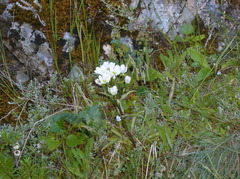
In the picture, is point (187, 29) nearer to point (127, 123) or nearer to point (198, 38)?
point (198, 38)

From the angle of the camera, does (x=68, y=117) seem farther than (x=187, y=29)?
No

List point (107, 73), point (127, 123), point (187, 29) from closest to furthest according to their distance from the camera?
point (107, 73)
point (127, 123)
point (187, 29)

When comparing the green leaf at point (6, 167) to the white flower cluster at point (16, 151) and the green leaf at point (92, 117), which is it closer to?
the white flower cluster at point (16, 151)

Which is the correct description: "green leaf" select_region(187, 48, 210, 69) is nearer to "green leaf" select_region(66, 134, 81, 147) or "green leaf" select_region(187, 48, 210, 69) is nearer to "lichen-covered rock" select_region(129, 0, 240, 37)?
"lichen-covered rock" select_region(129, 0, 240, 37)

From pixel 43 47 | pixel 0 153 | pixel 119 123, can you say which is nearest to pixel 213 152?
pixel 119 123

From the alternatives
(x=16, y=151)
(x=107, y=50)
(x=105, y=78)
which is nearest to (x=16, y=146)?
(x=16, y=151)

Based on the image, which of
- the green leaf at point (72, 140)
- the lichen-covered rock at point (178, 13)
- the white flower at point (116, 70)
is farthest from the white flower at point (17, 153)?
the lichen-covered rock at point (178, 13)

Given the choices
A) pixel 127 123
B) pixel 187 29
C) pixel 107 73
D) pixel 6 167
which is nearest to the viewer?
pixel 6 167

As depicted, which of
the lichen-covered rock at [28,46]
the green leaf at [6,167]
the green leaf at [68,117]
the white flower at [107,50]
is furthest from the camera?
the white flower at [107,50]
